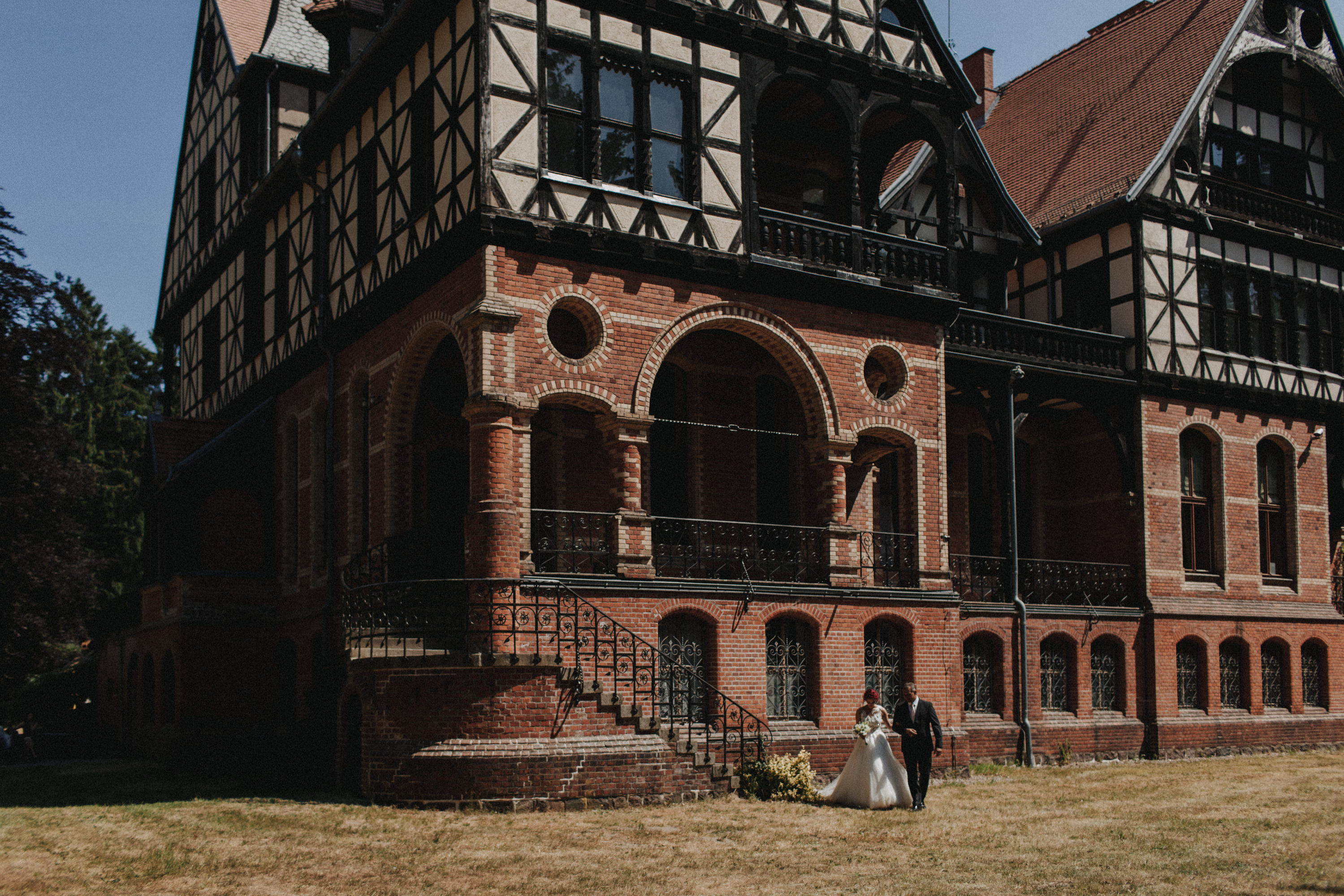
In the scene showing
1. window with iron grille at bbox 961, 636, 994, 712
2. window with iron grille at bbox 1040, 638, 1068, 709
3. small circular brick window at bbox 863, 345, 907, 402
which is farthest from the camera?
window with iron grille at bbox 1040, 638, 1068, 709

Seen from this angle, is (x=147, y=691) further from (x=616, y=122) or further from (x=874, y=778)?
(x=874, y=778)

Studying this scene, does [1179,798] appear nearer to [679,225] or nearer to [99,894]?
[679,225]

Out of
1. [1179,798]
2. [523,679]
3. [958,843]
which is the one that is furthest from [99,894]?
[1179,798]

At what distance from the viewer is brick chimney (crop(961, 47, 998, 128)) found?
31.9 meters

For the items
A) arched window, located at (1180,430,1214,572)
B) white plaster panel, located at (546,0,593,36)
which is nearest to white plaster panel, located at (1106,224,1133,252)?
arched window, located at (1180,430,1214,572)

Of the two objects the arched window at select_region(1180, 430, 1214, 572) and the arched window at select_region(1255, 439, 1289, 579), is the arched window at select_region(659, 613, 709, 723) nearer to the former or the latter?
the arched window at select_region(1180, 430, 1214, 572)

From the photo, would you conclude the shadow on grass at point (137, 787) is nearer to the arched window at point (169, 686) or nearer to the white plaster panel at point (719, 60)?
the arched window at point (169, 686)

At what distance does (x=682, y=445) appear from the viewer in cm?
2033

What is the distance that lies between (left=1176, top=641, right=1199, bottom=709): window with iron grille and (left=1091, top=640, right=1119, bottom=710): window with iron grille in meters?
1.33

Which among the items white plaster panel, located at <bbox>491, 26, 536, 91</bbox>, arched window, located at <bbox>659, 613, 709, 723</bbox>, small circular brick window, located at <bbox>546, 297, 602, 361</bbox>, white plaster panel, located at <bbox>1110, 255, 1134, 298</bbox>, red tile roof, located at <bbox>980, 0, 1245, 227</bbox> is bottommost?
arched window, located at <bbox>659, 613, 709, 723</bbox>

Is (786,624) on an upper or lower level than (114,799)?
upper

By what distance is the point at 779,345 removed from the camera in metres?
18.5

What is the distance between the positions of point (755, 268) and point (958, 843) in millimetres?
8613

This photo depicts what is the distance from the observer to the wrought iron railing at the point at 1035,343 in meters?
22.2
